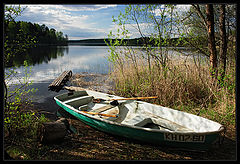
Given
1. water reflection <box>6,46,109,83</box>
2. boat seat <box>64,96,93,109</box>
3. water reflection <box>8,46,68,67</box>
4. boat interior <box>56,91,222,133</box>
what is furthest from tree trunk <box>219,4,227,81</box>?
water reflection <box>8,46,68,67</box>

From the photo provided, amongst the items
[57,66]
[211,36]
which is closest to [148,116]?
[211,36]

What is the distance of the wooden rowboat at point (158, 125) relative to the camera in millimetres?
2576

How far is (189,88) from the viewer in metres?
4.56

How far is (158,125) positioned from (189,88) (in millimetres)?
1761

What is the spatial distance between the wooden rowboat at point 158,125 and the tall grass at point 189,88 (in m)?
0.94

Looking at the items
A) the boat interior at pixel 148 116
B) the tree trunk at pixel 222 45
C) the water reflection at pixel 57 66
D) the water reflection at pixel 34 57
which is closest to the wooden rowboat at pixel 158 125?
the boat interior at pixel 148 116

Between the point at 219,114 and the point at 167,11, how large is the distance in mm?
3007

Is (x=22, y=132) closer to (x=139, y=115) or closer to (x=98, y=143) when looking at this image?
(x=98, y=143)

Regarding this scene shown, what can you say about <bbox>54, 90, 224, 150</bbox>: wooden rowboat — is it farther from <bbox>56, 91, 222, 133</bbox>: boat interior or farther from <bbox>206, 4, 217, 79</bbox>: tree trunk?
<bbox>206, 4, 217, 79</bbox>: tree trunk

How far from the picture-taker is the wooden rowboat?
2576mm

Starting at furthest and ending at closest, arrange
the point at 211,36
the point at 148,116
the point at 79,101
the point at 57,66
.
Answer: the point at 57,66, the point at 79,101, the point at 211,36, the point at 148,116

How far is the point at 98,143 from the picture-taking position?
10.7 ft

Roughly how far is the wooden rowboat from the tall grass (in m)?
0.94

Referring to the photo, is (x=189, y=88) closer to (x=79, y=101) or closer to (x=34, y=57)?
(x=79, y=101)
